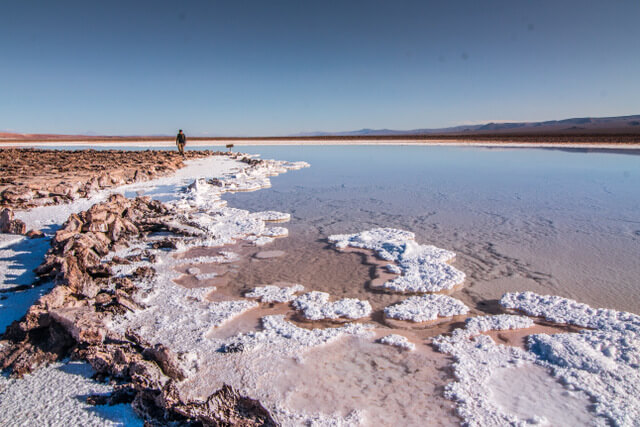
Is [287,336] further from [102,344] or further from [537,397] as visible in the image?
[537,397]

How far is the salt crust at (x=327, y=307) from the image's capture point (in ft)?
10.5

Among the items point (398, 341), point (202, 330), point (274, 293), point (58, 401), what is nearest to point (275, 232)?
point (274, 293)

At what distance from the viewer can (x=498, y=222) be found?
6.29 m

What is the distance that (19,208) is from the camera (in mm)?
6727

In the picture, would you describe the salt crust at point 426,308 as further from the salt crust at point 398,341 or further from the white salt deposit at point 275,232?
the white salt deposit at point 275,232

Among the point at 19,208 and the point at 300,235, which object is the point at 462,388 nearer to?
the point at 300,235

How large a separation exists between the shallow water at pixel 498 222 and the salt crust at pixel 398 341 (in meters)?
0.95

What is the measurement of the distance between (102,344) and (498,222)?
231 inches

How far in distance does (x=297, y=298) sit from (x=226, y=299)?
2.18 ft

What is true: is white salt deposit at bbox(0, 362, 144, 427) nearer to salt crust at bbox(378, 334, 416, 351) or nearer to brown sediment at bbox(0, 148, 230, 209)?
salt crust at bbox(378, 334, 416, 351)

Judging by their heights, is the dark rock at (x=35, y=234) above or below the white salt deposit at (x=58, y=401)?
above

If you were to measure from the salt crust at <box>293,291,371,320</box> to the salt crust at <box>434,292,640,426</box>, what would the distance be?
0.72 meters

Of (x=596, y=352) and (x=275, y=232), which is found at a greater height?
(x=275, y=232)

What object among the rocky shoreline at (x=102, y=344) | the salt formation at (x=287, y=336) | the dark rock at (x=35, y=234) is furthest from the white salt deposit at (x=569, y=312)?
the dark rock at (x=35, y=234)
